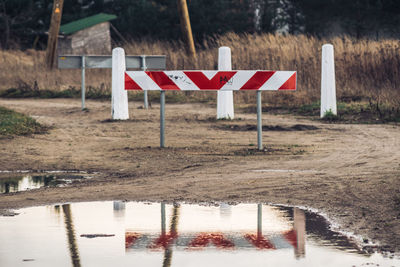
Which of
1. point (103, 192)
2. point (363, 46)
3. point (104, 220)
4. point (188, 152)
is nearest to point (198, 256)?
point (104, 220)

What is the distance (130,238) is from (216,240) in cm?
67

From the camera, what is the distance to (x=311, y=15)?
55.2 metres

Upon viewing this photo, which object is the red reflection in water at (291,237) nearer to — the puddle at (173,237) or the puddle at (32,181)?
the puddle at (173,237)

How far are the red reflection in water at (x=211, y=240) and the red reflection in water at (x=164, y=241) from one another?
0.57 ft

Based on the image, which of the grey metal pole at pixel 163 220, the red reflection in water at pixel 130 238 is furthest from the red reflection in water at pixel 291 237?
the red reflection in water at pixel 130 238

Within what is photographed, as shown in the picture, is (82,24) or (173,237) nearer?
(173,237)

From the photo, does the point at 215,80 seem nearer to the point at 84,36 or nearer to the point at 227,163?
the point at 227,163

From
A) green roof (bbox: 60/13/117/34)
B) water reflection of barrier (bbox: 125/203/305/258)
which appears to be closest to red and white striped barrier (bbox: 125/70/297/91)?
water reflection of barrier (bbox: 125/203/305/258)

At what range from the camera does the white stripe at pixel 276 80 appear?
13.1 meters

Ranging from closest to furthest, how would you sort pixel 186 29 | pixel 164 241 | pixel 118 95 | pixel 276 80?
pixel 164 241 → pixel 276 80 → pixel 118 95 → pixel 186 29

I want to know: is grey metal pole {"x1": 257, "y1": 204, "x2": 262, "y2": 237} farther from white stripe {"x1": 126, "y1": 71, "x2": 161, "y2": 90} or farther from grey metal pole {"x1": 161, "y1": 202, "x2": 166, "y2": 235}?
white stripe {"x1": 126, "y1": 71, "x2": 161, "y2": 90}

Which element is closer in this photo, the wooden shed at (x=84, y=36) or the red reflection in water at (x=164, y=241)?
the red reflection in water at (x=164, y=241)

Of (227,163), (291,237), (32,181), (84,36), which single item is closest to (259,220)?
(291,237)

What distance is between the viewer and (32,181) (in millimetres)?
10742
